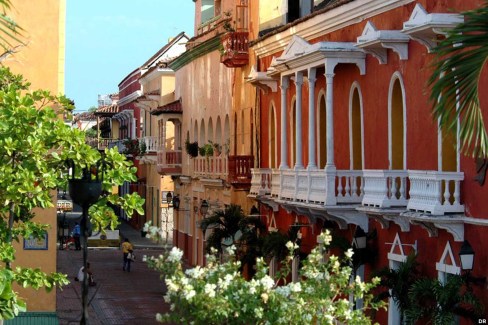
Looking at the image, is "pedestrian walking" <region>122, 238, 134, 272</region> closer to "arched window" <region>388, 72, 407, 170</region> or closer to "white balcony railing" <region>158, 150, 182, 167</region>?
"white balcony railing" <region>158, 150, 182, 167</region>

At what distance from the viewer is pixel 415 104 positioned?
1991cm

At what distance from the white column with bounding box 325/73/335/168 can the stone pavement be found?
479 centimetres

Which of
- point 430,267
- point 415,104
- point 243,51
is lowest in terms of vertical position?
point 430,267

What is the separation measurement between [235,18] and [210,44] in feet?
16.0

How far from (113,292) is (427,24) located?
21.2 metres

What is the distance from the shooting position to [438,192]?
17.8 meters

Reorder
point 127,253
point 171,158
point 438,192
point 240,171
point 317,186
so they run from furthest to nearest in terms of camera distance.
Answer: point 171,158
point 127,253
point 240,171
point 317,186
point 438,192

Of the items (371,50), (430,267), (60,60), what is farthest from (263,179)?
(430,267)

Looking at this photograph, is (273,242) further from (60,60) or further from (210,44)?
(210,44)

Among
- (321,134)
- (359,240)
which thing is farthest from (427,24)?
(321,134)

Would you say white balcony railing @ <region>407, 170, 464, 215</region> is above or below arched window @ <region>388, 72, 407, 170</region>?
below

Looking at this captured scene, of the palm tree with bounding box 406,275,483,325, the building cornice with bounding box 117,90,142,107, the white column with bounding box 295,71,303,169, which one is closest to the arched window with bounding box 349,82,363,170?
the white column with bounding box 295,71,303,169

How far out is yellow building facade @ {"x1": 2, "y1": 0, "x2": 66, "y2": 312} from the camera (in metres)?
26.9

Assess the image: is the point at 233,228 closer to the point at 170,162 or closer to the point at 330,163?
the point at 330,163
